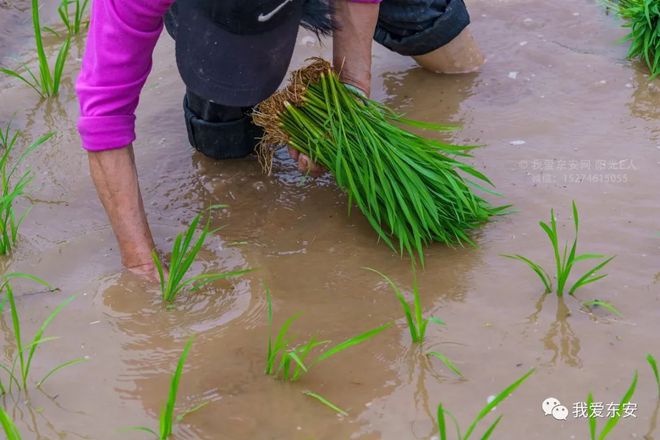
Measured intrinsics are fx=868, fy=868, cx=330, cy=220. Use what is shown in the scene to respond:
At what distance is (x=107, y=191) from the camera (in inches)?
95.3

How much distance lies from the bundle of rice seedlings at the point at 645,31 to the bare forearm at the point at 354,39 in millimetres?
1232

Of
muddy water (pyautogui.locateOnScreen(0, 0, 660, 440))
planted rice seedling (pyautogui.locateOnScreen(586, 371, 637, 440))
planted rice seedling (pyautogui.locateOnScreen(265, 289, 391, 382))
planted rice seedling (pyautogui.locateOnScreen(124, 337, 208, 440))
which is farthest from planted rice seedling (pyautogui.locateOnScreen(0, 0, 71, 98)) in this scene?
planted rice seedling (pyautogui.locateOnScreen(586, 371, 637, 440))

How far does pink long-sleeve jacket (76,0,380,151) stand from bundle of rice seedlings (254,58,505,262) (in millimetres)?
536

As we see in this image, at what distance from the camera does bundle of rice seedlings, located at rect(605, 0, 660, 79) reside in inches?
133

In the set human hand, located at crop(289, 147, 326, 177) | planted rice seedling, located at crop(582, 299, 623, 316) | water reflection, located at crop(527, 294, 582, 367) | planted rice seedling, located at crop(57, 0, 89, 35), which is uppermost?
planted rice seedling, located at crop(57, 0, 89, 35)

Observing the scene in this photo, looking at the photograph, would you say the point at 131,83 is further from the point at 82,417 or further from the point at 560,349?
the point at 560,349

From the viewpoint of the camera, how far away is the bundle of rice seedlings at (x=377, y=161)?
255 cm

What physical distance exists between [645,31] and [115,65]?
2.20m

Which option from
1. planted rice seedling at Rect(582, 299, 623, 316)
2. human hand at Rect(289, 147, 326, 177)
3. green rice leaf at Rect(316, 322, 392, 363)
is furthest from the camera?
human hand at Rect(289, 147, 326, 177)

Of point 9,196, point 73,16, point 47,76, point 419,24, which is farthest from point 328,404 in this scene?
point 73,16

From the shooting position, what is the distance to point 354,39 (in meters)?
2.77

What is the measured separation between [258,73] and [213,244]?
0.61 metres

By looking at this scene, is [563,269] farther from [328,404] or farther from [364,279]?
[328,404]

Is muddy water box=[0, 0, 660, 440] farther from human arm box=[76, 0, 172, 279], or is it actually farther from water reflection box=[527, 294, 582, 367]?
human arm box=[76, 0, 172, 279]
